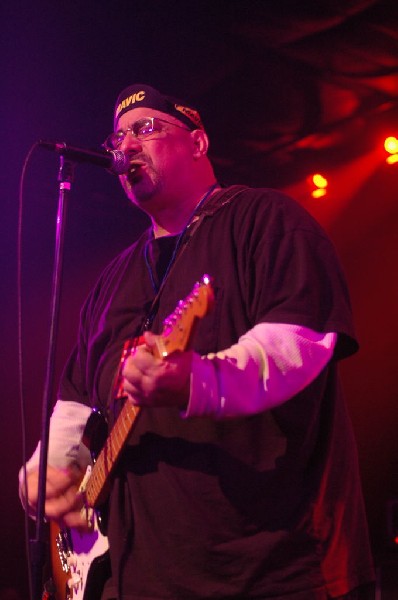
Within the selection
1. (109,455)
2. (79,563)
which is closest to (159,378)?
(109,455)

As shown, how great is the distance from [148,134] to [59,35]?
1.55 meters

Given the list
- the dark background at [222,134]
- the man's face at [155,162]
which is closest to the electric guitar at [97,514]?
the man's face at [155,162]

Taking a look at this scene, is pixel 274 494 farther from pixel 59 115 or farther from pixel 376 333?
pixel 376 333

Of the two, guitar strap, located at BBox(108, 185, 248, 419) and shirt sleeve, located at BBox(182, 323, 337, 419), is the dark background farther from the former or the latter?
shirt sleeve, located at BBox(182, 323, 337, 419)

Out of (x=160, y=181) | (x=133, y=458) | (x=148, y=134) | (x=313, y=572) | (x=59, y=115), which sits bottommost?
(x=313, y=572)

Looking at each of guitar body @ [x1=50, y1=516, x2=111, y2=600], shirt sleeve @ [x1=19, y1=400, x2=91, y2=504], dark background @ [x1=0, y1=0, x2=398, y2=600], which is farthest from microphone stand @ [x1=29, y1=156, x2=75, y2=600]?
dark background @ [x1=0, y1=0, x2=398, y2=600]

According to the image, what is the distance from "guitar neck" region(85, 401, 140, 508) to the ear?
1.27 metres

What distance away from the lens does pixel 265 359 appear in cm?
162

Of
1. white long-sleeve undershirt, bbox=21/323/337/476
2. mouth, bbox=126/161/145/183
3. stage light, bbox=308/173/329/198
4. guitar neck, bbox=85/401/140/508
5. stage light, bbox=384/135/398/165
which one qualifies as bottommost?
guitar neck, bbox=85/401/140/508

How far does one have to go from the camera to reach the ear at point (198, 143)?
2.81m

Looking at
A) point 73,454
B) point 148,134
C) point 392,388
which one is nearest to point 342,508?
point 73,454

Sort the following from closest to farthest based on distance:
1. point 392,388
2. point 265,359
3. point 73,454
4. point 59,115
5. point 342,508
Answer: point 265,359 < point 342,508 < point 73,454 < point 59,115 < point 392,388

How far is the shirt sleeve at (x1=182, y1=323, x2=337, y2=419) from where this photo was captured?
150 cm

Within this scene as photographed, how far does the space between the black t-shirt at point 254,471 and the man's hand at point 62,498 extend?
35 cm
